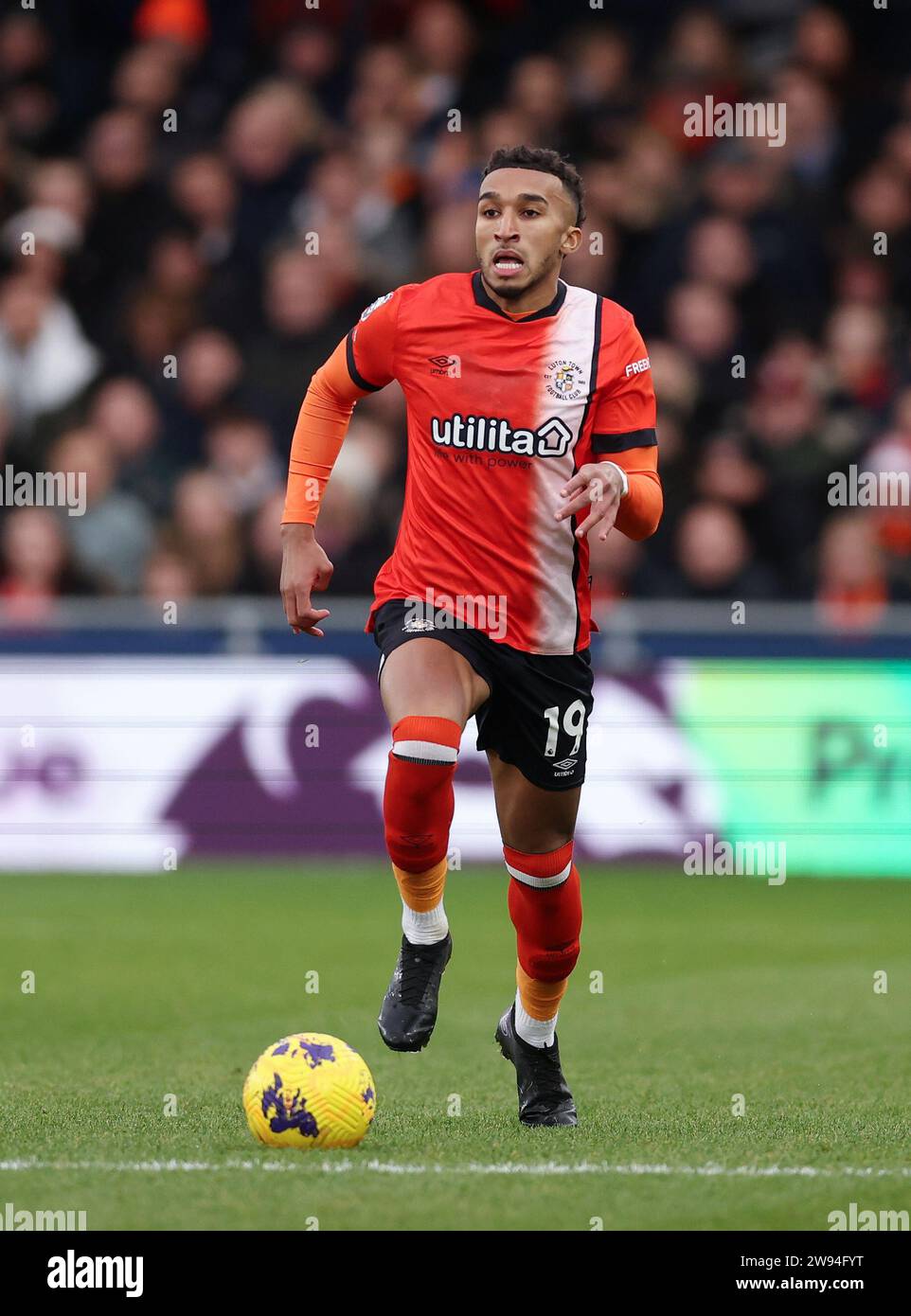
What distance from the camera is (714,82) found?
13672mm

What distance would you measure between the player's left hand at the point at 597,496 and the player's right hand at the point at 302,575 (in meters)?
0.79

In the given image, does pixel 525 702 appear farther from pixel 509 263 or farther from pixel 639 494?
pixel 509 263

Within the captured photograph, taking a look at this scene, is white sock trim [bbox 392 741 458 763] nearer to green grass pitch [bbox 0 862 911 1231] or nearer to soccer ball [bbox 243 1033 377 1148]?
soccer ball [bbox 243 1033 377 1148]

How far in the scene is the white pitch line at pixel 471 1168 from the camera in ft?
16.8

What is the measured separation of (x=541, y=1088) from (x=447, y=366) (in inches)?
77.5

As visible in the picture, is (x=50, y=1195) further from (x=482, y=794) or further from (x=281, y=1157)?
(x=482, y=794)

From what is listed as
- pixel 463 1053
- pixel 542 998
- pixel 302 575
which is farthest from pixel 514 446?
pixel 463 1053

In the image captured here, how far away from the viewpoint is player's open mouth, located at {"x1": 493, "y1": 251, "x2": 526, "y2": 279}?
19.2 ft

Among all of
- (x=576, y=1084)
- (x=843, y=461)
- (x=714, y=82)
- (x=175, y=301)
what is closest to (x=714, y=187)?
(x=714, y=82)

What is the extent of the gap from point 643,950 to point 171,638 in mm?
3405

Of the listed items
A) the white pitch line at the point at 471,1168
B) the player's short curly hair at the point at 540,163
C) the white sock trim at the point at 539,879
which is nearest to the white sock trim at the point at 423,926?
the white sock trim at the point at 539,879

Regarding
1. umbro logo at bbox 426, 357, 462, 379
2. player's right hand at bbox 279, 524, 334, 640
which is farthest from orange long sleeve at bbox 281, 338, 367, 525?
umbro logo at bbox 426, 357, 462, 379

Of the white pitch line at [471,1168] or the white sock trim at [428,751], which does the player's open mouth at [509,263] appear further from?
the white pitch line at [471,1168]

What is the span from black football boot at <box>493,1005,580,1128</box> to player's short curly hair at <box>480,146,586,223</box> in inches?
90.3
